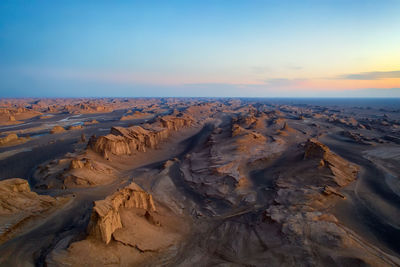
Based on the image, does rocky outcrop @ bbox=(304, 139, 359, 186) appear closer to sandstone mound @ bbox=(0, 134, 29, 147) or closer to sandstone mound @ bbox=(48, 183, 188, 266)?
sandstone mound @ bbox=(48, 183, 188, 266)

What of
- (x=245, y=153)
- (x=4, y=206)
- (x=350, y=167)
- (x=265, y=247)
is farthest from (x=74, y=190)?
(x=350, y=167)

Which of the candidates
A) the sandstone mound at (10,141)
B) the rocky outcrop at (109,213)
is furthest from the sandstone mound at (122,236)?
the sandstone mound at (10,141)

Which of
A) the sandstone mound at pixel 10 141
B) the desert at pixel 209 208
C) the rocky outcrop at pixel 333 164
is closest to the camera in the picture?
the desert at pixel 209 208

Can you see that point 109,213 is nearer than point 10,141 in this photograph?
Yes

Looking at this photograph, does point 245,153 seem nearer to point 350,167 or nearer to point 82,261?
point 350,167

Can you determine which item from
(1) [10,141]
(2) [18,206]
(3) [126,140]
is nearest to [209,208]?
(2) [18,206]

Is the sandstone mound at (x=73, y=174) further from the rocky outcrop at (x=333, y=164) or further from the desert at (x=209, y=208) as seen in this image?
the rocky outcrop at (x=333, y=164)

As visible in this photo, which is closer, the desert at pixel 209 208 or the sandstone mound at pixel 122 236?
the sandstone mound at pixel 122 236

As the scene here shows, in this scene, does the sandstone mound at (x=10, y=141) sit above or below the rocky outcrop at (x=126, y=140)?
below

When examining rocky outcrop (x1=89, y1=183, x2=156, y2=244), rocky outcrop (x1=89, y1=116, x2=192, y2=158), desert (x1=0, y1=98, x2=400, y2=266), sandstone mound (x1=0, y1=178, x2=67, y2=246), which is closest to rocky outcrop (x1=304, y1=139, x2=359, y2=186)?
desert (x1=0, y1=98, x2=400, y2=266)

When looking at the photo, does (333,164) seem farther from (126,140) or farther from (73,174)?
(126,140)
